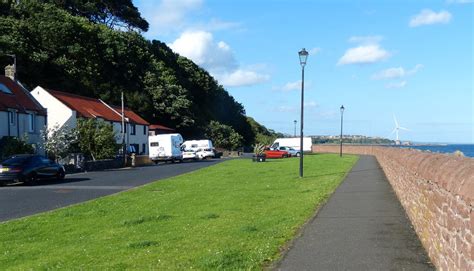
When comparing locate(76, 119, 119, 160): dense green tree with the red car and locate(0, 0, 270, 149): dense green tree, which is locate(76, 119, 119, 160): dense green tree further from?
the red car

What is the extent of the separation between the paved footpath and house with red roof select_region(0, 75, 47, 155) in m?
31.3

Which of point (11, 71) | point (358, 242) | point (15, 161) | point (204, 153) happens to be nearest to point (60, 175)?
point (15, 161)

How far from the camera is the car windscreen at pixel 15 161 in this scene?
27308 mm

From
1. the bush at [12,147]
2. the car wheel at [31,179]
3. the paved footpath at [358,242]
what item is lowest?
the car wheel at [31,179]

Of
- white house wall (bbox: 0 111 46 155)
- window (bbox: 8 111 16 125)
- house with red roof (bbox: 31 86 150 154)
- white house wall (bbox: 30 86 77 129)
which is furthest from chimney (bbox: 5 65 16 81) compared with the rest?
window (bbox: 8 111 16 125)

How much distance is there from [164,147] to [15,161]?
28.9m

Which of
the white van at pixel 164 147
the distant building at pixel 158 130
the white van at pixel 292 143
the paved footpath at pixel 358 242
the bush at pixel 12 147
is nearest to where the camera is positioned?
the paved footpath at pixel 358 242

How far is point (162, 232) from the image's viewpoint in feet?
36.8

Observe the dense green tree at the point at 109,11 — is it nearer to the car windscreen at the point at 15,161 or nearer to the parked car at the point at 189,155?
the parked car at the point at 189,155

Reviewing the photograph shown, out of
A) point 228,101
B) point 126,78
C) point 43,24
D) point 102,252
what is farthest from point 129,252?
point 228,101

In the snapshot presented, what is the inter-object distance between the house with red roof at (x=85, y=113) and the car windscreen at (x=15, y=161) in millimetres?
15795

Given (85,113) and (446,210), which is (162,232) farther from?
(85,113)

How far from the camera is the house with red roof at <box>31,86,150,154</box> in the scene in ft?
171

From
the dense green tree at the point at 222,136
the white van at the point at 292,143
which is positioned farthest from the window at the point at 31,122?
the dense green tree at the point at 222,136
